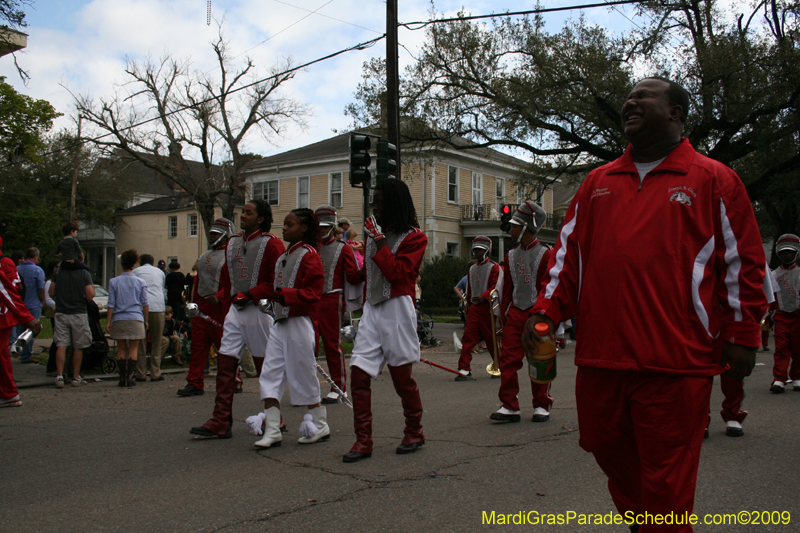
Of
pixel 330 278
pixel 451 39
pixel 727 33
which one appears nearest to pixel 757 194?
pixel 727 33

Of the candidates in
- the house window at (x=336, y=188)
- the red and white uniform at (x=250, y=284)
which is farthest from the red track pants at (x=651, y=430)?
the house window at (x=336, y=188)

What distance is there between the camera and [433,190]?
3519cm

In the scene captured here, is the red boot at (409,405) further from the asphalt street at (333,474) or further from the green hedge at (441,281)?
the green hedge at (441,281)

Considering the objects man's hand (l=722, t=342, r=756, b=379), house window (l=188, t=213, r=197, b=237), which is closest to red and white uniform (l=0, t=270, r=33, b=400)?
man's hand (l=722, t=342, r=756, b=379)

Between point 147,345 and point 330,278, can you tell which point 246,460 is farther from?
point 147,345

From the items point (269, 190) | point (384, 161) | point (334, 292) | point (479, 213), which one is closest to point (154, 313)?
point (334, 292)

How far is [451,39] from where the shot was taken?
21.8m

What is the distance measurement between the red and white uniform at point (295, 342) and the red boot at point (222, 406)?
52 centimetres

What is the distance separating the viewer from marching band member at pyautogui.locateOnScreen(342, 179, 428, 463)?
17.2ft

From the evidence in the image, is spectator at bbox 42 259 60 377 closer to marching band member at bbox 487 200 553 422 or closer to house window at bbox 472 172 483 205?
marching band member at bbox 487 200 553 422

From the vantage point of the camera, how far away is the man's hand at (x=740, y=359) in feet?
8.52

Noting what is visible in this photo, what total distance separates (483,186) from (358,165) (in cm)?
2800

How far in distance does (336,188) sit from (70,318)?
29.0 metres

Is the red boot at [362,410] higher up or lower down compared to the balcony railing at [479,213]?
lower down
